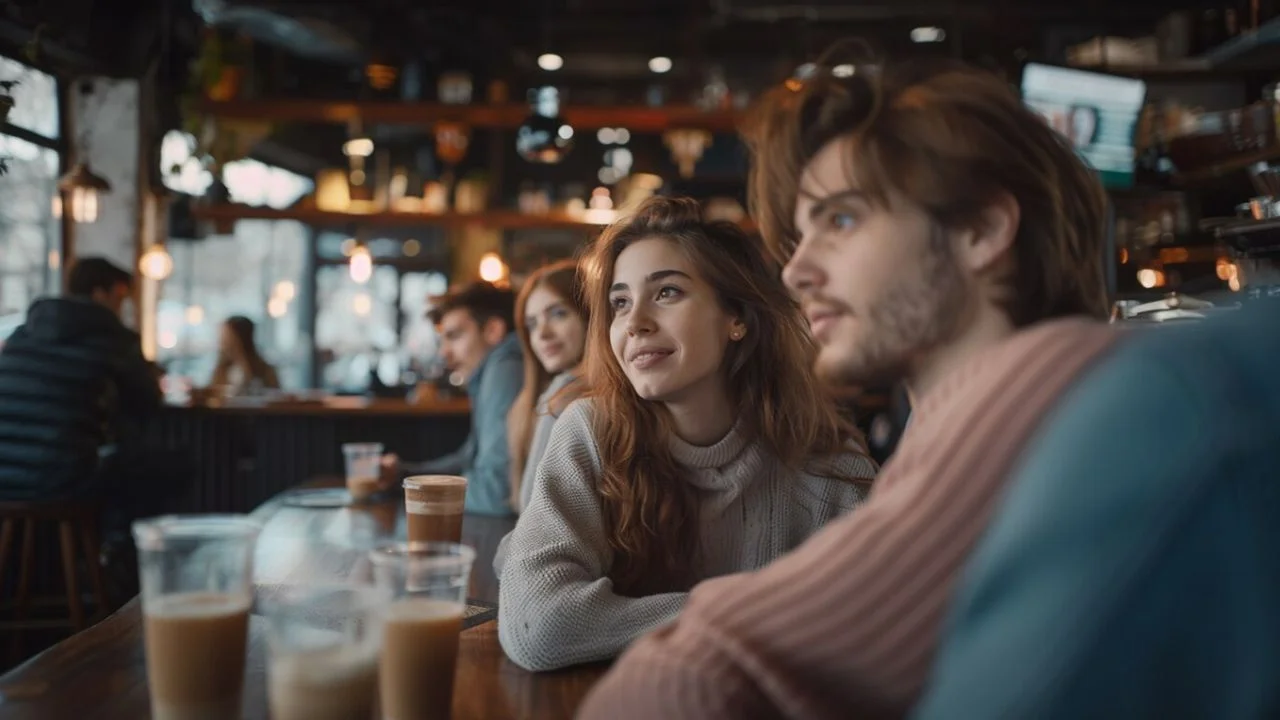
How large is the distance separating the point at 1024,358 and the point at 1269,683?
246 millimetres

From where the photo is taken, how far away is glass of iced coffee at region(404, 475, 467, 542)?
1917 mm

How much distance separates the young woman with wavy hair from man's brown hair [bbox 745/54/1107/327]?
2.42 feet

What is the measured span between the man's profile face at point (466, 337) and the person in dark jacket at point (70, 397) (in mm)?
1428

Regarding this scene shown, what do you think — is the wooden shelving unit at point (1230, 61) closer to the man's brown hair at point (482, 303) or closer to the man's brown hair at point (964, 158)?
the man's brown hair at point (482, 303)

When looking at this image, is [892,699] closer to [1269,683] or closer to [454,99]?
[1269,683]

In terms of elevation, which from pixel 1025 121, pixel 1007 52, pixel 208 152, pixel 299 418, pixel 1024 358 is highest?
pixel 1007 52

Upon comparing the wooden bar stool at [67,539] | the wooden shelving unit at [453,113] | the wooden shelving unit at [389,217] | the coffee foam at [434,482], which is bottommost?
the wooden bar stool at [67,539]

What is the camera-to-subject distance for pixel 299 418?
6.97 m

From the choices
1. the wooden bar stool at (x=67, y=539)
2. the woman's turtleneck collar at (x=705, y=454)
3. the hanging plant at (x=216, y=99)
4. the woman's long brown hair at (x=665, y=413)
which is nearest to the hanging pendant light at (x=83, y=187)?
the hanging plant at (x=216, y=99)

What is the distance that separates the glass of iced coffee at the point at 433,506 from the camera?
75.5 inches

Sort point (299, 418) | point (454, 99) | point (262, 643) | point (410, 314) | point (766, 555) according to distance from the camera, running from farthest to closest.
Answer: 1. point (410, 314)
2. point (454, 99)
3. point (299, 418)
4. point (766, 555)
5. point (262, 643)

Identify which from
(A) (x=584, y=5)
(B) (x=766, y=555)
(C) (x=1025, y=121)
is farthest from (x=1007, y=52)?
(C) (x=1025, y=121)

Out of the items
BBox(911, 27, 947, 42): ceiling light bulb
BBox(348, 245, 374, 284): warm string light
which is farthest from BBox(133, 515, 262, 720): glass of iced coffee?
BBox(911, 27, 947, 42): ceiling light bulb

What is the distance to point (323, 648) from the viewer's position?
40.0 inches
